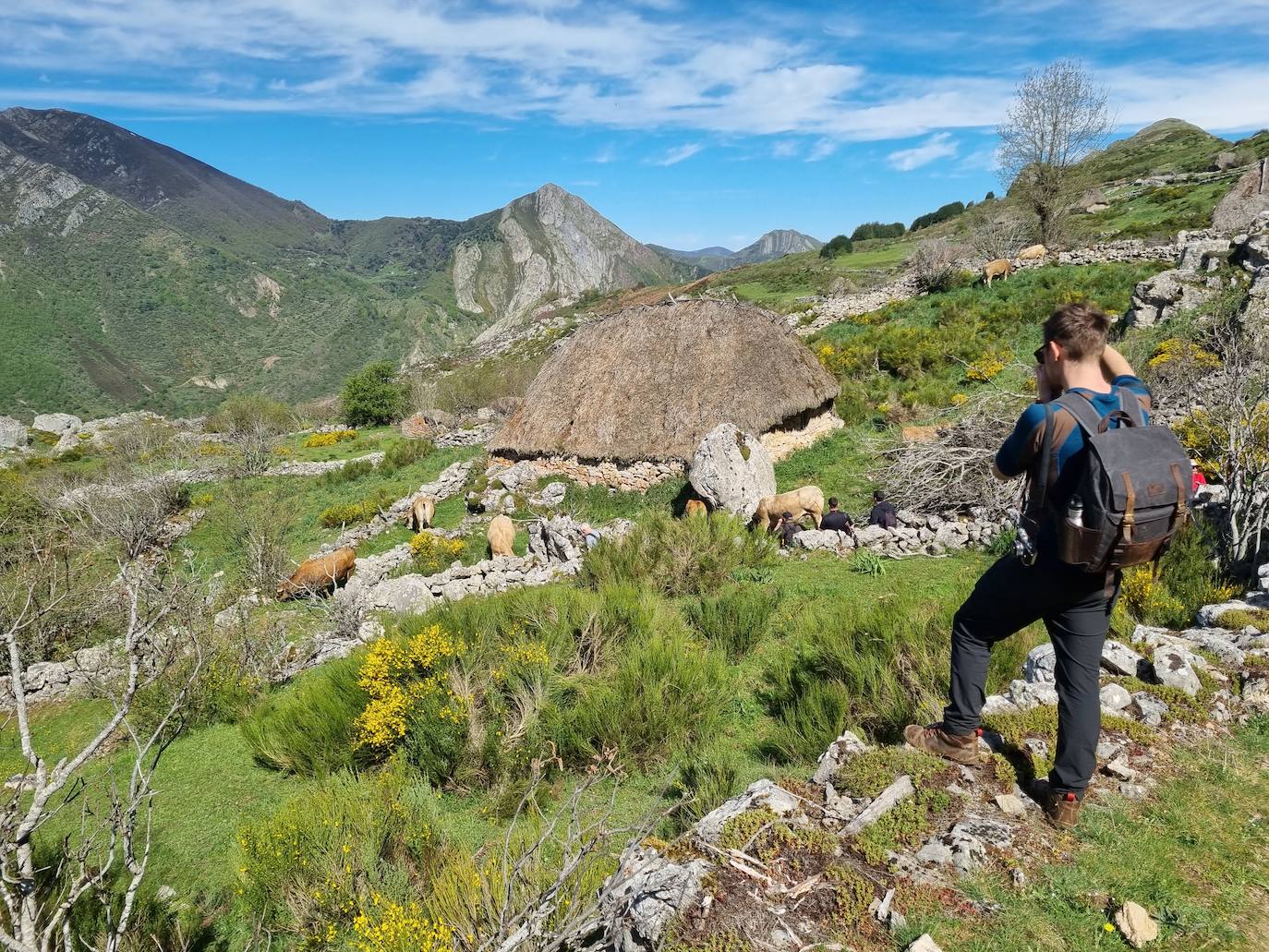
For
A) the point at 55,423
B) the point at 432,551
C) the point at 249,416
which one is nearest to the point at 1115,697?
the point at 432,551

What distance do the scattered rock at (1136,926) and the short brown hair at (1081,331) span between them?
2.05m

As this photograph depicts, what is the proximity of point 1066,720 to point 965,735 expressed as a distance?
521 mm

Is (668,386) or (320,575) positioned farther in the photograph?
(668,386)

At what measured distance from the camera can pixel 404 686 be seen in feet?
16.3

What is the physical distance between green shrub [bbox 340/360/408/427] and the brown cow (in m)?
20.8

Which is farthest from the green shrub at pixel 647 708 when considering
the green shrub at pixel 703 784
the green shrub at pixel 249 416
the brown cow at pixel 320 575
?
the green shrub at pixel 249 416

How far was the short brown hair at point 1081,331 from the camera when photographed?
8.00 ft

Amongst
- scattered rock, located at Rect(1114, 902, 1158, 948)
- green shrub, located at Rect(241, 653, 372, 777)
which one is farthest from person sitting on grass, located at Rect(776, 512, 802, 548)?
scattered rock, located at Rect(1114, 902, 1158, 948)

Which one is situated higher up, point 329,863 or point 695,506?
point 695,506

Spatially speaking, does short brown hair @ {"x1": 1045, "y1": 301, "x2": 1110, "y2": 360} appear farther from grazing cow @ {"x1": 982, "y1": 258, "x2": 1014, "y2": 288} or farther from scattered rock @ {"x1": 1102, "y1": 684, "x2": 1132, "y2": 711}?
grazing cow @ {"x1": 982, "y1": 258, "x2": 1014, "y2": 288}

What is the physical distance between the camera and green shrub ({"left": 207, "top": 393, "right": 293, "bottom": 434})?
94.7ft

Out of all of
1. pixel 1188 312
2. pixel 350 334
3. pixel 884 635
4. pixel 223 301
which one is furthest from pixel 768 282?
pixel 223 301

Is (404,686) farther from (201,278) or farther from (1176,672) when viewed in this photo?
(201,278)

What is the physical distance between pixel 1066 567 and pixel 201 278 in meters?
141
